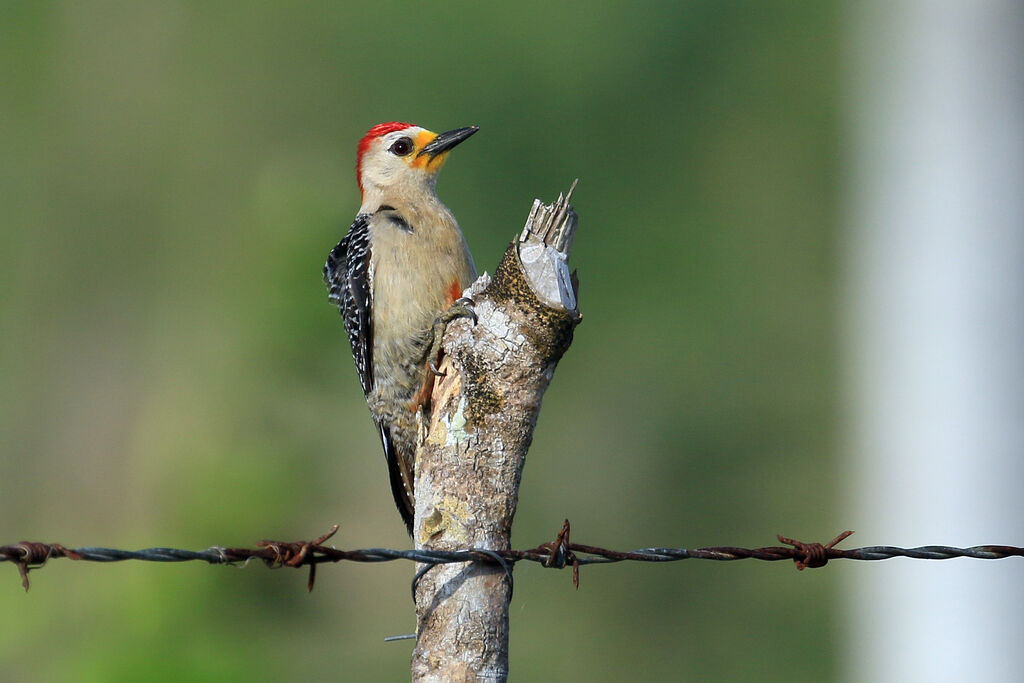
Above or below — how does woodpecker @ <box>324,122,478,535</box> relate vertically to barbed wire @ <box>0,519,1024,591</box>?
above

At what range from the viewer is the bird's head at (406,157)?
208 inches

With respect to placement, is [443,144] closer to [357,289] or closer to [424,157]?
[424,157]

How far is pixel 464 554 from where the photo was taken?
305cm

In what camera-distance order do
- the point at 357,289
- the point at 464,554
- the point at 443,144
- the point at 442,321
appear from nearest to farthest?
the point at 464,554
the point at 442,321
the point at 357,289
the point at 443,144

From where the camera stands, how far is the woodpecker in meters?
4.57

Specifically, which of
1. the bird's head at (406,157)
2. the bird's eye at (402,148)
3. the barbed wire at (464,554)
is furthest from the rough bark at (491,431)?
the bird's eye at (402,148)

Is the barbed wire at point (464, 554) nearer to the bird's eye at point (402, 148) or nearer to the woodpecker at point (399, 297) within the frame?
the woodpecker at point (399, 297)

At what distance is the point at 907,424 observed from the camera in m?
8.81

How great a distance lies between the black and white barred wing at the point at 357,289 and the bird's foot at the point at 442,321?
0.40 m

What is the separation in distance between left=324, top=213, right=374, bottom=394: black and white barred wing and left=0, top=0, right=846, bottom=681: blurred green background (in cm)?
262

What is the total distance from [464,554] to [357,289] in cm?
194

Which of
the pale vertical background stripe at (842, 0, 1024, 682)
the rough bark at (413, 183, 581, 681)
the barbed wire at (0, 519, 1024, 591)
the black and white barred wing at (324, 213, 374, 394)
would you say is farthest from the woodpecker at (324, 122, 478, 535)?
the pale vertical background stripe at (842, 0, 1024, 682)

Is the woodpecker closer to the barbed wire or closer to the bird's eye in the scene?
the bird's eye

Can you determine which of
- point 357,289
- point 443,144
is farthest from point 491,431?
point 443,144
